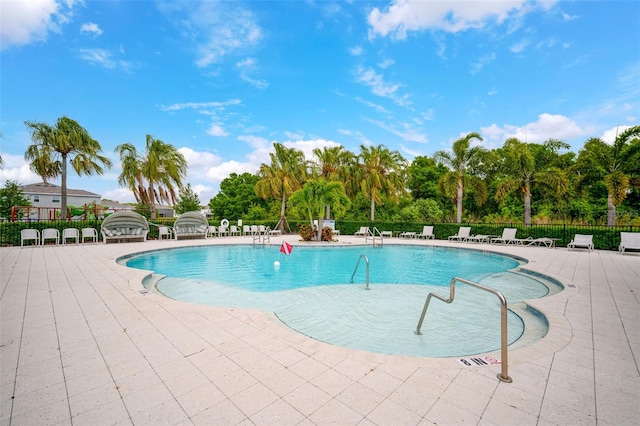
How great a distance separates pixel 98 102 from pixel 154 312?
56.8 ft

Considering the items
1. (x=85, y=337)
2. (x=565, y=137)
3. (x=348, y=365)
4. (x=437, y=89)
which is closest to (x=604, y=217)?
(x=565, y=137)

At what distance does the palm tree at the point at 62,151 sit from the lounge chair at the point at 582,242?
26.0m

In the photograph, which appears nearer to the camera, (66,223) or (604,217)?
(66,223)

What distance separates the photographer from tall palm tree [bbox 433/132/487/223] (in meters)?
20.6

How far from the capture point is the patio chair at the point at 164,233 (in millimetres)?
17036

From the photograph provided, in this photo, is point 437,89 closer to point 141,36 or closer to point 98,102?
point 141,36

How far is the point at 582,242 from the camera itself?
43.4 feet

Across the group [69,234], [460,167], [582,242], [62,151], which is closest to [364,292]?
[582,242]

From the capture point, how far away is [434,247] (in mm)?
15148

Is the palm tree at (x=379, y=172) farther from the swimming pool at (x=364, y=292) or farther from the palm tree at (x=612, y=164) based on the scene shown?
the palm tree at (x=612, y=164)

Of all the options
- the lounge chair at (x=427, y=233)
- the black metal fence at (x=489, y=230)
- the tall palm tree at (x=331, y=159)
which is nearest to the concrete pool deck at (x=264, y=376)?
the black metal fence at (x=489, y=230)

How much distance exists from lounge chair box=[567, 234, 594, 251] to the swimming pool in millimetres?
4234

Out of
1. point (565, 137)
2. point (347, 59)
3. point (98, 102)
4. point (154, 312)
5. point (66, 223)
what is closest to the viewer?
point (154, 312)

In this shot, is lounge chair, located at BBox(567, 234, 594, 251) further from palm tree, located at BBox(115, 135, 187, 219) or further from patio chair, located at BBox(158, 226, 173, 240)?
palm tree, located at BBox(115, 135, 187, 219)
